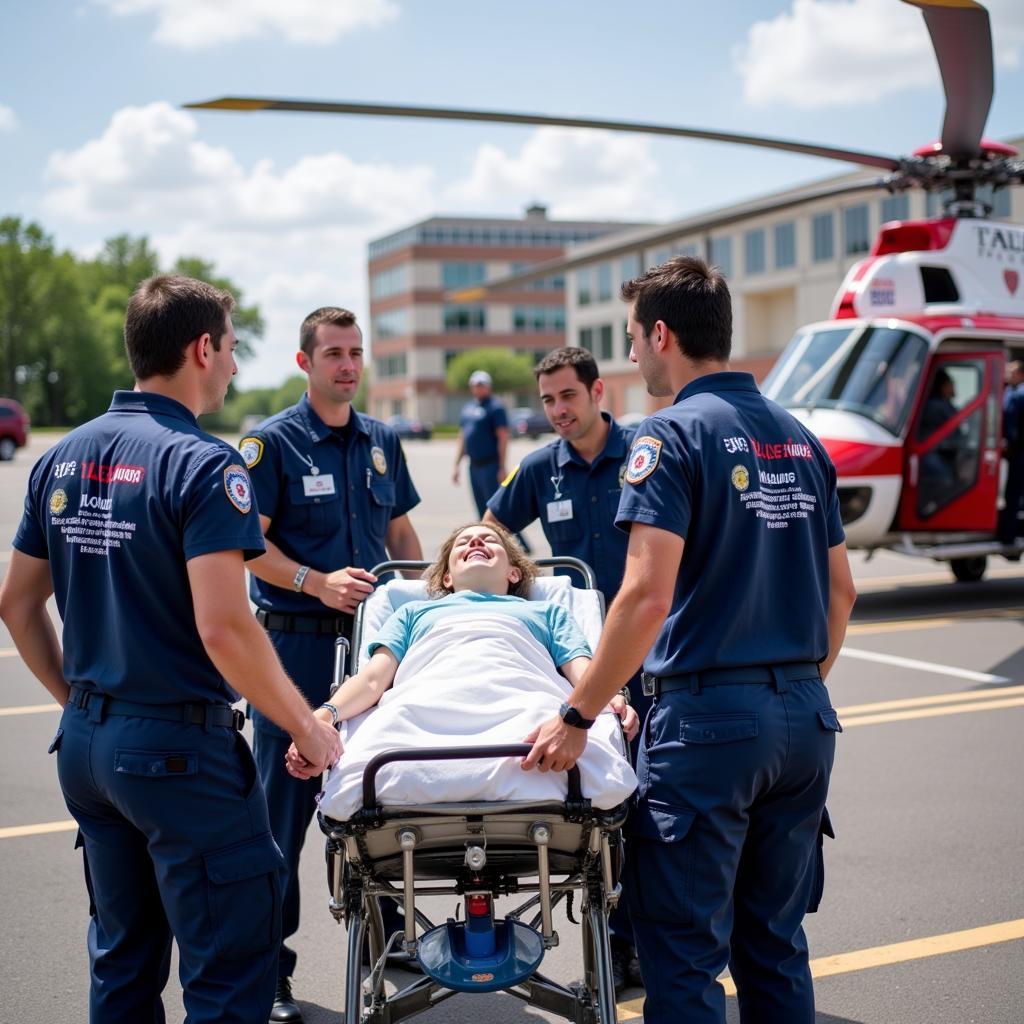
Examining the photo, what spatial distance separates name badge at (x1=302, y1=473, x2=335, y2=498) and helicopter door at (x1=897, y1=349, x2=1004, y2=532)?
26.9ft

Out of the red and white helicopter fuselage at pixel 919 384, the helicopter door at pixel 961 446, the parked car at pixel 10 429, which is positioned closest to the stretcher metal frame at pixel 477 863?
the red and white helicopter fuselage at pixel 919 384

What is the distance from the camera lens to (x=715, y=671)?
287 cm

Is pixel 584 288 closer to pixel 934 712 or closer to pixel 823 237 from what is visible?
pixel 823 237

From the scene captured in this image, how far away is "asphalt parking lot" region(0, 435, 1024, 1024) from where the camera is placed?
3773 mm

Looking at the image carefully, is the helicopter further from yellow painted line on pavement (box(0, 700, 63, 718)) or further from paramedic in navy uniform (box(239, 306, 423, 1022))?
paramedic in navy uniform (box(239, 306, 423, 1022))

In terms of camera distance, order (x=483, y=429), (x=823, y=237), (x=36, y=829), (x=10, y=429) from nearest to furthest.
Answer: (x=36, y=829), (x=483, y=429), (x=10, y=429), (x=823, y=237)

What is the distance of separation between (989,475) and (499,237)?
89370 mm

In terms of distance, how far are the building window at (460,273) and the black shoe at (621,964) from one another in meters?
94.0

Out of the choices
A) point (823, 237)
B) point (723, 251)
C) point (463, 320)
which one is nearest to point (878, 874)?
point (823, 237)

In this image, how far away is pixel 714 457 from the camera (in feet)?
9.30

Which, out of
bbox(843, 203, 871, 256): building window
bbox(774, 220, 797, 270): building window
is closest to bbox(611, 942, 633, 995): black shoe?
bbox(843, 203, 871, 256): building window

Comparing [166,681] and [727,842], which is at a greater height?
[166,681]

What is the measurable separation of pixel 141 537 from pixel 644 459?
1215mm

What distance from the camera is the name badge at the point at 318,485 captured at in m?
4.25
